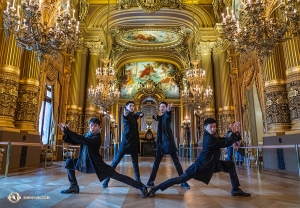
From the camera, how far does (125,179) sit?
10.3 ft

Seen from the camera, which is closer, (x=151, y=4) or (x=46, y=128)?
(x=46, y=128)

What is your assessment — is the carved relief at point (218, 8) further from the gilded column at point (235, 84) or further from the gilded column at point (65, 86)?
the gilded column at point (65, 86)

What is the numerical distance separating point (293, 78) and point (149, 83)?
18010mm

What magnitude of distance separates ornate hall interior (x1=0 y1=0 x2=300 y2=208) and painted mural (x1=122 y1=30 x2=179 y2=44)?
0.51 feet

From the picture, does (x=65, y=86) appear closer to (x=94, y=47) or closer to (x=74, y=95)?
(x=74, y=95)

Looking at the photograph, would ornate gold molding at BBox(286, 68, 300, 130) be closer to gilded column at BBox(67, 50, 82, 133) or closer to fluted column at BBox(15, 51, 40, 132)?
fluted column at BBox(15, 51, 40, 132)

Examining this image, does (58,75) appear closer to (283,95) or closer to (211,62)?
(211,62)

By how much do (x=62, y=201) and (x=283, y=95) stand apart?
6973 mm

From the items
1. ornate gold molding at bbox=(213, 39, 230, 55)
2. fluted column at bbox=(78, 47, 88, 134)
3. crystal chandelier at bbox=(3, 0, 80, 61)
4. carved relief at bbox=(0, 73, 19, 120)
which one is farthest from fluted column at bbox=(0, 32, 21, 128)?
ornate gold molding at bbox=(213, 39, 230, 55)

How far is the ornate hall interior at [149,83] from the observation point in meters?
3.94

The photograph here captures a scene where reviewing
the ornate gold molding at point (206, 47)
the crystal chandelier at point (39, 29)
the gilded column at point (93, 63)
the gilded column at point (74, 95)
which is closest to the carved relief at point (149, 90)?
the gilded column at point (93, 63)

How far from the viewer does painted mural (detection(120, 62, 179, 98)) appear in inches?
942

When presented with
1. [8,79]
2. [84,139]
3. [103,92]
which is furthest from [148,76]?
[84,139]

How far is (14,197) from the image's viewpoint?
115 inches
